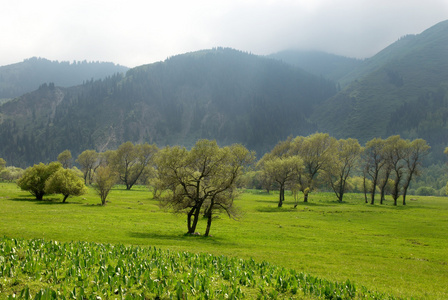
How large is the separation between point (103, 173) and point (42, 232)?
128ft

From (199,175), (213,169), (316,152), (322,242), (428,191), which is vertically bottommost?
(322,242)

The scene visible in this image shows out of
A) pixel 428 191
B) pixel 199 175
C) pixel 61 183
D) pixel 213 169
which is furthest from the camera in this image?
pixel 428 191

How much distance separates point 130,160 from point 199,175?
101 m

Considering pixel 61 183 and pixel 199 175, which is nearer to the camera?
pixel 199 175

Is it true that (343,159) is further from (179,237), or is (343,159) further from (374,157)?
(179,237)

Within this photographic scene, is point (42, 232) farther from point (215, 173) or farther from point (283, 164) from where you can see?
point (283, 164)

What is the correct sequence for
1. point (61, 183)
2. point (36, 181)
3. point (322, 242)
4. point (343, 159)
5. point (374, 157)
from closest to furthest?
point (322, 242) → point (61, 183) → point (36, 181) → point (374, 157) → point (343, 159)

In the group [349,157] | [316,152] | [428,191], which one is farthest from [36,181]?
[428,191]

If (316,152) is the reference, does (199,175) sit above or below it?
below

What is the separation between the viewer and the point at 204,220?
56.8 meters

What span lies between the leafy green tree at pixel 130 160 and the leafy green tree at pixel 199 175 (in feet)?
321

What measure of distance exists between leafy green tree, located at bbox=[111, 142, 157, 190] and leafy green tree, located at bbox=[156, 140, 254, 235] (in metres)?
97.8

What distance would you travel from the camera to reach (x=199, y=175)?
40719mm

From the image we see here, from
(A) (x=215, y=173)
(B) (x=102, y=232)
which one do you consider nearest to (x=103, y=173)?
(B) (x=102, y=232)
